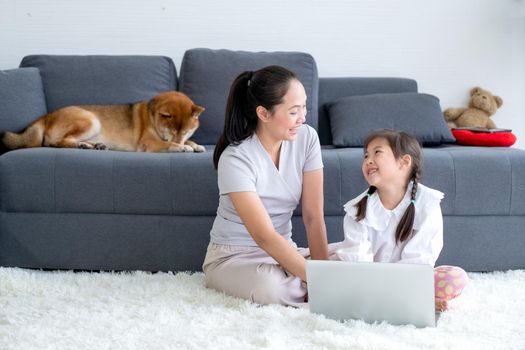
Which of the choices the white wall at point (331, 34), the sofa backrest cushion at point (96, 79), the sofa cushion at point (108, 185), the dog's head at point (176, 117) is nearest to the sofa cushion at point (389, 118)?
the white wall at point (331, 34)

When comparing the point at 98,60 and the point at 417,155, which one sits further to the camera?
the point at 98,60

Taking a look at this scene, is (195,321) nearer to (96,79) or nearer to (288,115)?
(288,115)

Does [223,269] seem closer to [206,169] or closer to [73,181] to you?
[206,169]

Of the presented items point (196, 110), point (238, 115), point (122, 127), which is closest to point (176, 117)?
point (196, 110)

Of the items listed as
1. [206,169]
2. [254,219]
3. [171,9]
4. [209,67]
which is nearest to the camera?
[254,219]

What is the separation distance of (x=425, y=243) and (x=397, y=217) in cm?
12

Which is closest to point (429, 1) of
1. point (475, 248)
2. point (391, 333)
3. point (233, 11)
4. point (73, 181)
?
point (233, 11)

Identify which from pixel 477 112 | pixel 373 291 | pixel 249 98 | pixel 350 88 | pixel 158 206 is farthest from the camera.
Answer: pixel 477 112

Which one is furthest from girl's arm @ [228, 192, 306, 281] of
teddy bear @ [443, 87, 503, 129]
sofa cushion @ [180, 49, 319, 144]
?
teddy bear @ [443, 87, 503, 129]

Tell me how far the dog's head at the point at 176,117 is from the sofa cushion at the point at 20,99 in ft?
2.01

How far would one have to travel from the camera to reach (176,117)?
301 cm

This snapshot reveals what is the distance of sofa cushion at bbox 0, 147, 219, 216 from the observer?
102 inches

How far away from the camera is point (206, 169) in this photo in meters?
2.61

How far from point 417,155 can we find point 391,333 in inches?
25.0
